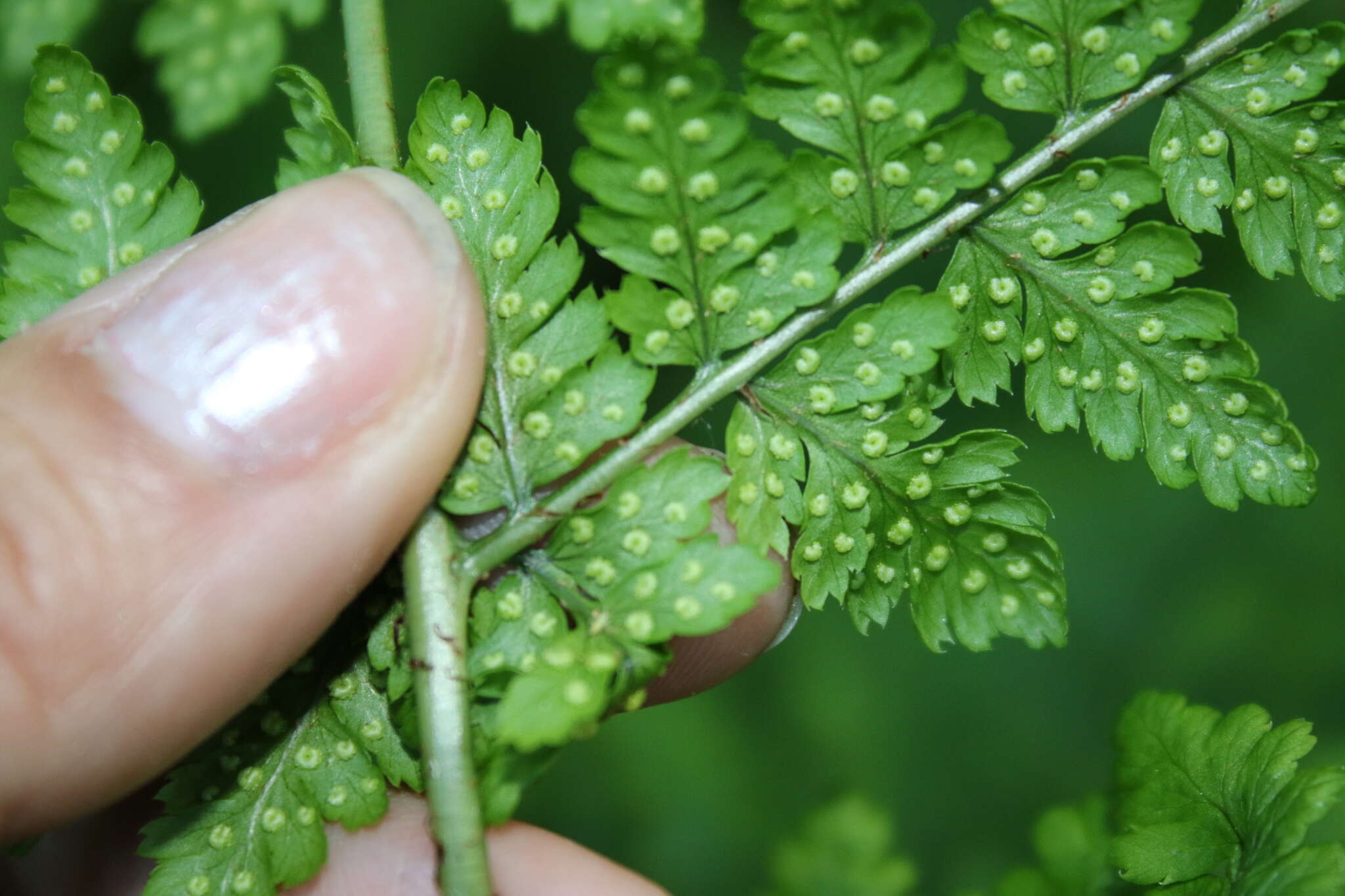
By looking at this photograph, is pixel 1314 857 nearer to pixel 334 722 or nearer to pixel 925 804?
pixel 334 722

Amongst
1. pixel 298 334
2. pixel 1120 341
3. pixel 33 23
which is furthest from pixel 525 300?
pixel 33 23

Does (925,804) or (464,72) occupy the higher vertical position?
(464,72)

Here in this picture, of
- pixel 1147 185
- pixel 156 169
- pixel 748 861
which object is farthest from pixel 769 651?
pixel 156 169

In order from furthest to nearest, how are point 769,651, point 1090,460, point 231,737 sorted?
point 769,651, point 1090,460, point 231,737

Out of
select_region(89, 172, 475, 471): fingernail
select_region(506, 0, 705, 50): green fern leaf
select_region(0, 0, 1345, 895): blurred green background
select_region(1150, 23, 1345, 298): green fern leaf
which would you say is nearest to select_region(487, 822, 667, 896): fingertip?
select_region(0, 0, 1345, 895): blurred green background

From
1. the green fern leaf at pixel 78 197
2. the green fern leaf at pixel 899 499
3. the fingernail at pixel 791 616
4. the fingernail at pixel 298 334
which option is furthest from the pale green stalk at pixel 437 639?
the fingernail at pixel 791 616

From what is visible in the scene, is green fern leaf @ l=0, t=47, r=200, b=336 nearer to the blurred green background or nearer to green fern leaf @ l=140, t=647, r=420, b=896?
green fern leaf @ l=140, t=647, r=420, b=896

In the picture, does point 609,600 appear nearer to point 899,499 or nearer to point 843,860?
point 899,499
